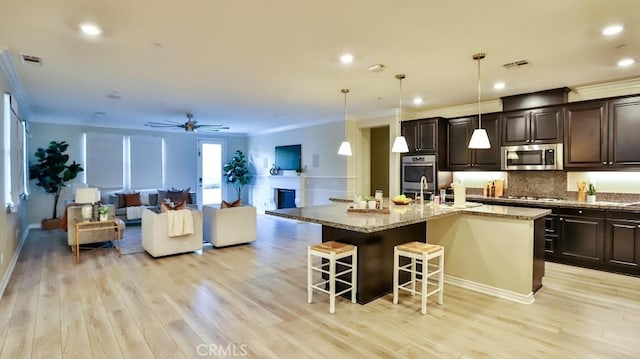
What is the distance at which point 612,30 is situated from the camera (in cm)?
302

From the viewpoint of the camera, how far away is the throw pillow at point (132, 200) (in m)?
8.58

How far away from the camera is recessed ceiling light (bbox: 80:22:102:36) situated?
2.93 metres

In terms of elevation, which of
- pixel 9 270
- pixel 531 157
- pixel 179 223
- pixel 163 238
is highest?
pixel 531 157

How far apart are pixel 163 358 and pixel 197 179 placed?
880cm

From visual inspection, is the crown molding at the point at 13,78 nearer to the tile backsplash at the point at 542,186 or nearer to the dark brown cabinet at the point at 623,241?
the tile backsplash at the point at 542,186

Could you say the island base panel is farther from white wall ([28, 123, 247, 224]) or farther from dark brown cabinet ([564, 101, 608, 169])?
white wall ([28, 123, 247, 224])

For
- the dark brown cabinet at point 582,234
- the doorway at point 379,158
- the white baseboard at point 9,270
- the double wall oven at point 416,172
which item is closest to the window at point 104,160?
the white baseboard at point 9,270

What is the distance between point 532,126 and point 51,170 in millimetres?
9815

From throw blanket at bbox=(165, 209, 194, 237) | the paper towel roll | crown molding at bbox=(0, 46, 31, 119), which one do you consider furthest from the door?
the paper towel roll

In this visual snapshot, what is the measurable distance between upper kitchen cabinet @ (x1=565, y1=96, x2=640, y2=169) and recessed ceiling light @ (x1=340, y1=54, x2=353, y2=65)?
340 centimetres

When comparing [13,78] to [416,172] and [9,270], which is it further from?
[416,172]

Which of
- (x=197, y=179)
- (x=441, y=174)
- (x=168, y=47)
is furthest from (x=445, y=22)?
(x=197, y=179)

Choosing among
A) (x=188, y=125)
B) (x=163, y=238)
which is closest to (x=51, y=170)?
(x=188, y=125)

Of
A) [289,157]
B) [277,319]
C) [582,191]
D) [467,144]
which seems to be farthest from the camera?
[289,157]
